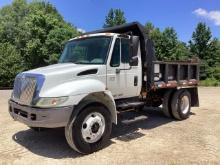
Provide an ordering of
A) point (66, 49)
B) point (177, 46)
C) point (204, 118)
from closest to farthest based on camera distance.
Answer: point (66, 49) → point (204, 118) → point (177, 46)

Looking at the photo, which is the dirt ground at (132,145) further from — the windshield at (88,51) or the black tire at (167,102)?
the windshield at (88,51)

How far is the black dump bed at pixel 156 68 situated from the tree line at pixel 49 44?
1724 cm

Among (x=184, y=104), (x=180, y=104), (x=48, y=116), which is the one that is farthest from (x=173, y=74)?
(x=48, y=116)

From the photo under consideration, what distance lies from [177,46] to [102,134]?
3343 centimetres

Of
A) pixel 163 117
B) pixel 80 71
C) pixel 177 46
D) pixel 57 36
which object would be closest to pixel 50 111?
pixel 80 71

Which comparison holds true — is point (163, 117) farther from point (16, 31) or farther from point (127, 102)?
point (16, 31)

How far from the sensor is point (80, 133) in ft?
18.9

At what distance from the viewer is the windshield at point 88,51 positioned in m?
6.69

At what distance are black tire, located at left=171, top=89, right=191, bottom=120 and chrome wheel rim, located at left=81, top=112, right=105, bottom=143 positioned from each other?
3.59m

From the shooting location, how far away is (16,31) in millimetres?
41906

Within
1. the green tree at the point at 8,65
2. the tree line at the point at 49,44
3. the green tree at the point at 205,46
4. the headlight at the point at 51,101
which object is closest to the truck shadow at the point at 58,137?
the headlight at the point at 51,101

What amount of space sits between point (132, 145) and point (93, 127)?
41.5 inches

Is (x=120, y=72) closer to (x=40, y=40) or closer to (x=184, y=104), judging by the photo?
(x=184, y=104)

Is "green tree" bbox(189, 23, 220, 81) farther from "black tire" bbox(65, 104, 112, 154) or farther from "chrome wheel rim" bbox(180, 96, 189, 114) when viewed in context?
"black tire" bbox(65, 104, 112, 154)
